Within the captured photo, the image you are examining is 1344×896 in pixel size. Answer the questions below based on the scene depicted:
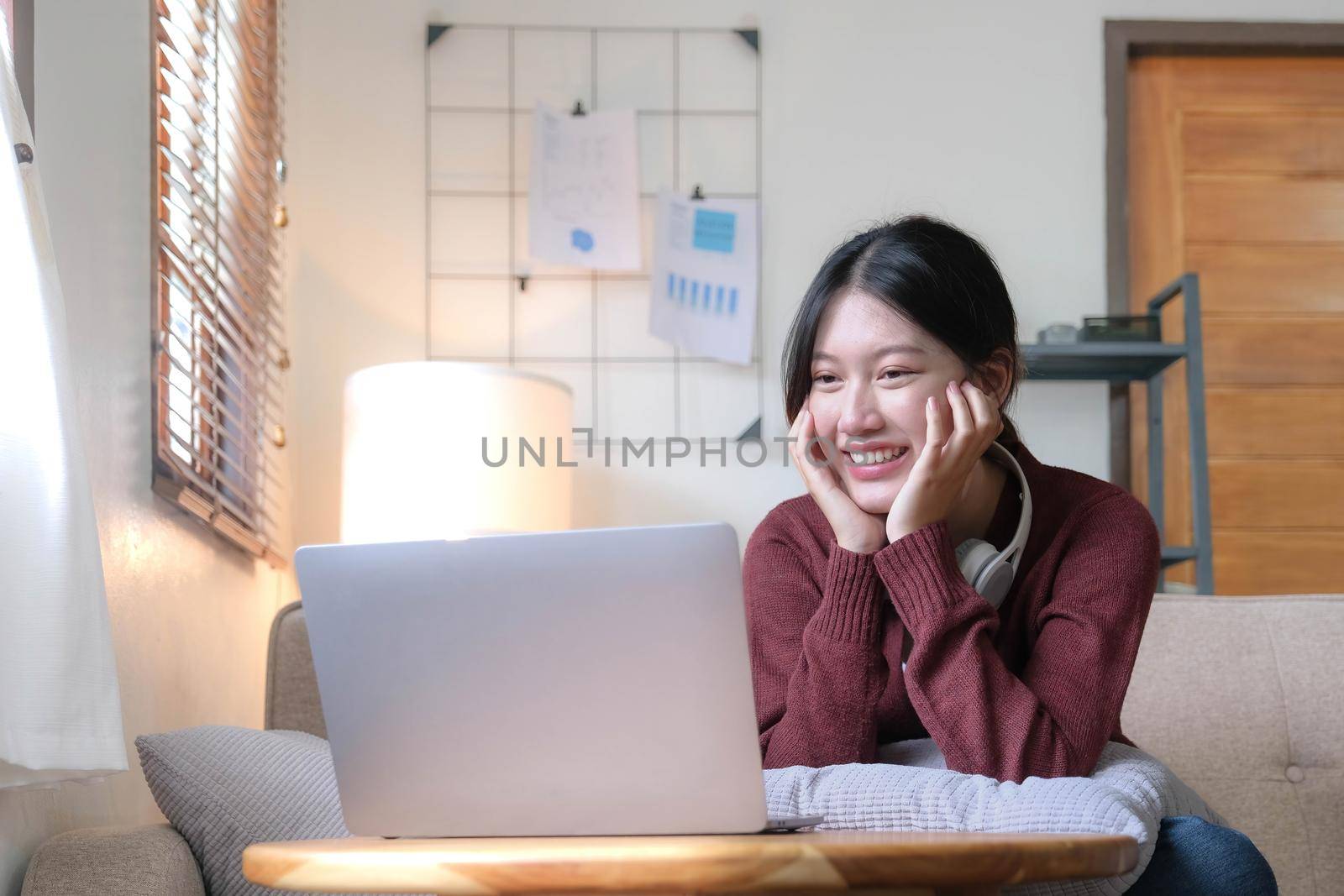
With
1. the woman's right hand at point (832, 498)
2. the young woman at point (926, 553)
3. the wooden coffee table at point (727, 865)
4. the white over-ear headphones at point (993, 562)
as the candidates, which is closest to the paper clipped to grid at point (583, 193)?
the young woman at point (926, 553)

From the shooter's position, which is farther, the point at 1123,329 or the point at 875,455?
the point at 1123,329

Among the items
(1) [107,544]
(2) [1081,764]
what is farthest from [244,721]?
(2) [1081,764]

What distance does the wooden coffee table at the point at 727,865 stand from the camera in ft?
2.08

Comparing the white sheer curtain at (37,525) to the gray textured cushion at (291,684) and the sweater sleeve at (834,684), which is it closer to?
the sweater sleeve at (834,684)

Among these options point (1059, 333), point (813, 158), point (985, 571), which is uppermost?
point (813, 158)

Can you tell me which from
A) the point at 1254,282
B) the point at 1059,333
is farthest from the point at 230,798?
the point at 1254,282

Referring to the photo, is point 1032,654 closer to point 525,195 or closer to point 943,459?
point 943,459

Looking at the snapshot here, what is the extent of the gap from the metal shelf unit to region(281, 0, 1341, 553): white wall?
0.35 feet

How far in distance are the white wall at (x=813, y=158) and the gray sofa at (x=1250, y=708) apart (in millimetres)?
1056

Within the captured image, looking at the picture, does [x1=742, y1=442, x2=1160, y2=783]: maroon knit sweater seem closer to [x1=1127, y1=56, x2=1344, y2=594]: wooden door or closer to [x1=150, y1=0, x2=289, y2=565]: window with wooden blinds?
[x1=150, y1=0, x2=289, y2=565]: window with wooden blinds

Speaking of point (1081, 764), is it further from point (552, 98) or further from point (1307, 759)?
point (552, 98)

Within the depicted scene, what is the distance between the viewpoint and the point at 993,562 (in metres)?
1.21

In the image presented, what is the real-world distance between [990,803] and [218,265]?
1607mm

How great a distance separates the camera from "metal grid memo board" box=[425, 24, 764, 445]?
2781 millimetres
